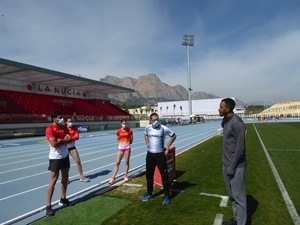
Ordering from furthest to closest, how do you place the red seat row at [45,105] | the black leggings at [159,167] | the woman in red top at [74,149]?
the red seat row at [45,105], the woman in red top at [74,149], the black leggings at [159,167]

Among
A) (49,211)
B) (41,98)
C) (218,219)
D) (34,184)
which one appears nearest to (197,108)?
(41,98)

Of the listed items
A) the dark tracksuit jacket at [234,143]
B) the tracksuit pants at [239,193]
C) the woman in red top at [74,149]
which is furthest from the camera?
the woman in red top at [74,149]

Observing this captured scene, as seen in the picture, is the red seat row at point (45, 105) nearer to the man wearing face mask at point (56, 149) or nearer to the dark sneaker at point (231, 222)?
the man wearing face mask at point (56, 149)

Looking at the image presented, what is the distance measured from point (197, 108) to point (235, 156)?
84.3 meters

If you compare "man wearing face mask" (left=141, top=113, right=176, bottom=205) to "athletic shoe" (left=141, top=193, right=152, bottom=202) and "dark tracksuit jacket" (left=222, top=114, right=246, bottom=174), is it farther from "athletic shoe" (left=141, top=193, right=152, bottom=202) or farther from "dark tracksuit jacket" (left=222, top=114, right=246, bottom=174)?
"dark tracksuit jacket" (left=222, top=114, right=246, bottom=174)

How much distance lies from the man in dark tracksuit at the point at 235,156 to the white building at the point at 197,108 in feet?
255

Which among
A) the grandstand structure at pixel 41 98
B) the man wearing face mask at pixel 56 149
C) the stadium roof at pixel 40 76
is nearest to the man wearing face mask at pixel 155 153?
the man wearing face mask at pixel 56 149

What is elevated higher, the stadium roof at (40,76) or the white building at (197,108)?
the stadium roof at (40,76)

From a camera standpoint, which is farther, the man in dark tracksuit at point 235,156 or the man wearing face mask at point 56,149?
the man wearing face mask at point 56,149

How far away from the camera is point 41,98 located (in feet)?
114

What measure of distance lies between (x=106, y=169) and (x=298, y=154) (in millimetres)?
7741

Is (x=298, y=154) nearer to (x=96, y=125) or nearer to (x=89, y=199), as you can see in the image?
(x=89, y=199)

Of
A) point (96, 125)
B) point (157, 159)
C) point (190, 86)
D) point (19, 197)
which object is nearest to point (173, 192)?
point (157, 159)

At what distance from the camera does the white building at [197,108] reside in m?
82.6
